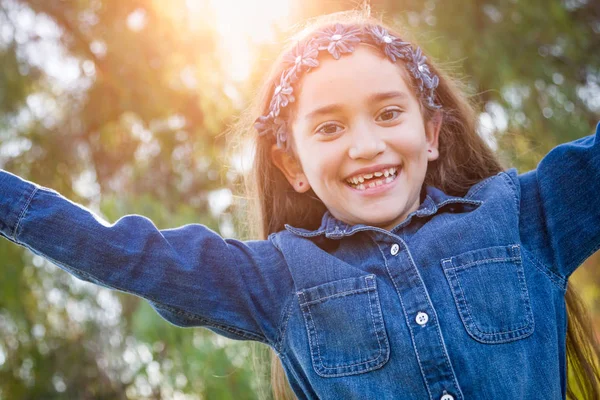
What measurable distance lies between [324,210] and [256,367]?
0.53 meters

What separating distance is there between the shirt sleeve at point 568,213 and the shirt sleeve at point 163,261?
49 centimetres

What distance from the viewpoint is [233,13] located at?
2945mm

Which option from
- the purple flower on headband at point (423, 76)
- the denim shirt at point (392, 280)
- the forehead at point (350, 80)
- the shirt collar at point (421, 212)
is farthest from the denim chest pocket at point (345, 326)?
the purple flower on headband at point (423, 76)

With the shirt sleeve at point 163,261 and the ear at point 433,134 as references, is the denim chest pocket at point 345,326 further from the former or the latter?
the ear at point 433,134

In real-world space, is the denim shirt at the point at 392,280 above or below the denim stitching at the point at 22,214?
below

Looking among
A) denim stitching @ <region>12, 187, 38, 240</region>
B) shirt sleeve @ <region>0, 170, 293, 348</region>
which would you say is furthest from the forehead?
denim stitching @ <region>12, 187, 38, 240</region>

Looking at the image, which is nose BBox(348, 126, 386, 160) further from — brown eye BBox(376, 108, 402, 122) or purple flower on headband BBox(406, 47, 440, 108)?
purple flower on headband BBox(406, 47, 440, 108)

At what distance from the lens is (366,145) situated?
4.10 ft

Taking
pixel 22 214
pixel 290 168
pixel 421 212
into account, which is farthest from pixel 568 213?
pixel 22 214

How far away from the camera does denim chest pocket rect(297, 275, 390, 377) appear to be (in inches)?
45.2

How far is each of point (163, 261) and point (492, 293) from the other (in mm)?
599

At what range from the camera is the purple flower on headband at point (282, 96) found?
1376 mm

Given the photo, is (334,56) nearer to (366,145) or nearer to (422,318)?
(366,145)

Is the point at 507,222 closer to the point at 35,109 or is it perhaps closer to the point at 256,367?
the point at 256,367
